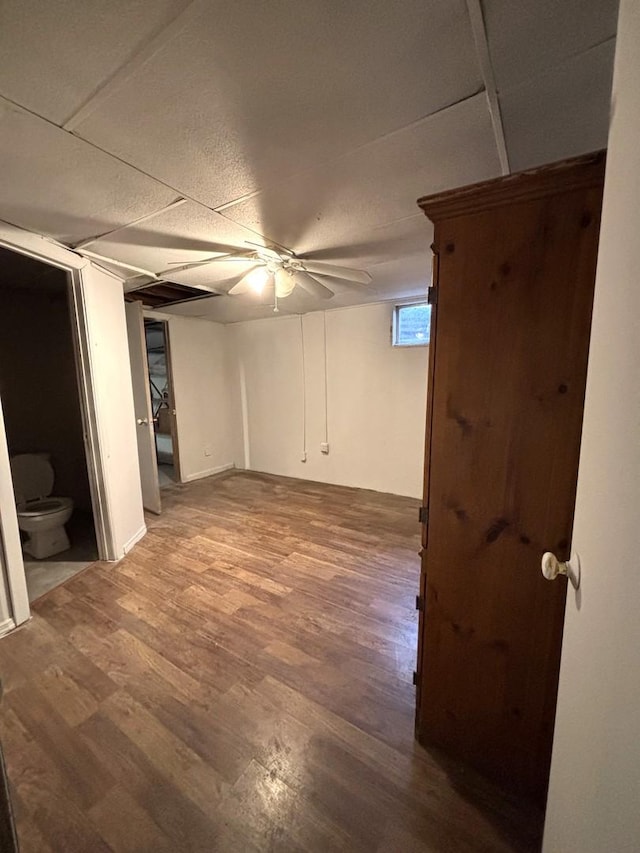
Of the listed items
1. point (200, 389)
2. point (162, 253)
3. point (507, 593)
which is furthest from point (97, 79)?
point (200, 389)

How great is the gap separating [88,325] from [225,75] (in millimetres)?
1991

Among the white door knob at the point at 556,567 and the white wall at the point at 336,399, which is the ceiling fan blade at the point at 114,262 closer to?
the white wall at the point at 336,399

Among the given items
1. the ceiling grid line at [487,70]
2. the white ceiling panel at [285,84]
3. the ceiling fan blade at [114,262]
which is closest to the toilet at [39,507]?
the ceiling fan blade at [114,262]

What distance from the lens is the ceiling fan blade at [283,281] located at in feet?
7.89

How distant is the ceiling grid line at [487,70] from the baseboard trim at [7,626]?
3.16 metres

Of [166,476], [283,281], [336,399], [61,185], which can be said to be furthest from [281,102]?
[166,476]

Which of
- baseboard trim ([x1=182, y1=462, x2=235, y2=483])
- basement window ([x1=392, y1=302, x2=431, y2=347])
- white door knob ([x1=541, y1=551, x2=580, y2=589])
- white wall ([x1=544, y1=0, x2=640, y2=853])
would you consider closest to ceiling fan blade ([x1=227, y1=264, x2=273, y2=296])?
basement window ([x1=392, y1=302, x2=431, y2=347])

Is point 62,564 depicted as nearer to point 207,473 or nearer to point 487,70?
point 207,473

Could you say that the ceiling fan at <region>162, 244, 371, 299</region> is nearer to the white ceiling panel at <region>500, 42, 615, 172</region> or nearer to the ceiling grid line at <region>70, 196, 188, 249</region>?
the ceiling grid line at <region>70, 196, 188, 249</region>

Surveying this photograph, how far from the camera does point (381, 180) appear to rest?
1.48m

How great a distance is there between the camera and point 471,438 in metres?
1.09

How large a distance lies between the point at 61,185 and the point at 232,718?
2.39 metres

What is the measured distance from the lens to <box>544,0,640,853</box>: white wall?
444mm

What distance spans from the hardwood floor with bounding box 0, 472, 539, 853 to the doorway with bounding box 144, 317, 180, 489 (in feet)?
6.90
